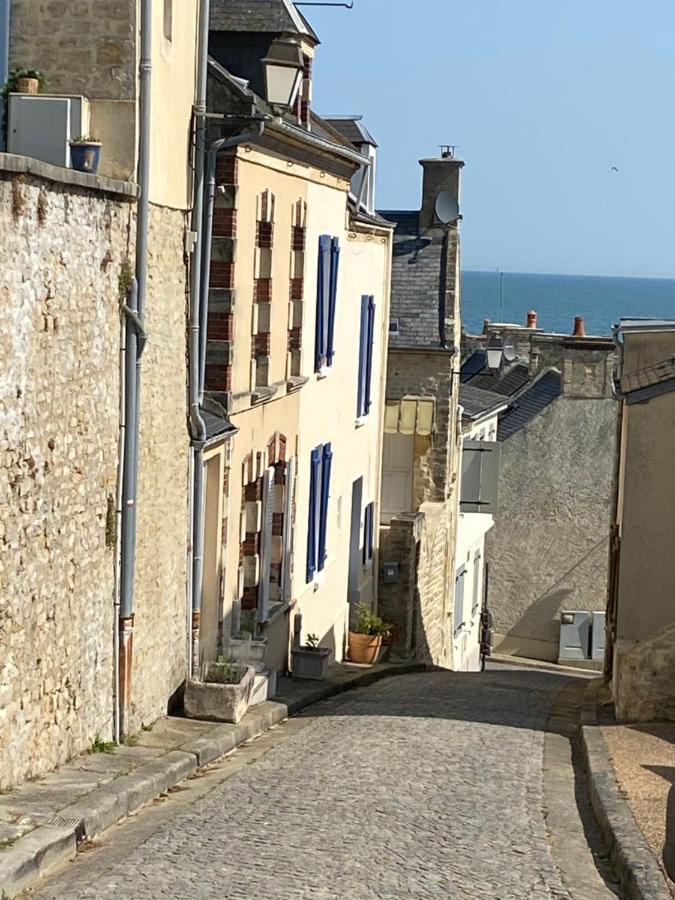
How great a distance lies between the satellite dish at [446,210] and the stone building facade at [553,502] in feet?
20.0

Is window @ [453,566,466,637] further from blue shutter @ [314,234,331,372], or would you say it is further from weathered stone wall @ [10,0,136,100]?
weathered stone wall @ [10,0,136,100]

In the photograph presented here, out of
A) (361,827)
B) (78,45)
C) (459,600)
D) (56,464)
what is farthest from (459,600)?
(56,464)

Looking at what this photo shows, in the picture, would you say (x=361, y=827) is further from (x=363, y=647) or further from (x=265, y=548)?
(x=363, y=647)

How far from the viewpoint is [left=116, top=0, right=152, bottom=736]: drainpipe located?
37.3 ft

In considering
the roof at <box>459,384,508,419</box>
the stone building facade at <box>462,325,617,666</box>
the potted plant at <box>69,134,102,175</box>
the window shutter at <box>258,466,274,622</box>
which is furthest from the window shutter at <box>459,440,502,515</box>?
the potted plant at <box>69,134,102,175</box>

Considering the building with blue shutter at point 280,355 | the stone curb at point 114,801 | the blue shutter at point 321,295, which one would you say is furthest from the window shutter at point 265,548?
the blue shutter at point 321,295

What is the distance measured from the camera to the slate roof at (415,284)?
2753cm

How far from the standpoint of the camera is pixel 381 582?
25359 mm

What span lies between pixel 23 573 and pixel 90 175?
8.90 feet

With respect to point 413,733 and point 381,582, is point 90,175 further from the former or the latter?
point 381,582

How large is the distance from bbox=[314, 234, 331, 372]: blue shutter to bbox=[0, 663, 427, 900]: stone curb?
495 centimetres

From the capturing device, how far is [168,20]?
40.0 ft

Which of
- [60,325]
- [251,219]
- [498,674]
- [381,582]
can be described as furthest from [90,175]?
[381,582]

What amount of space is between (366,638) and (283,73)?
9565 mm
